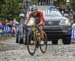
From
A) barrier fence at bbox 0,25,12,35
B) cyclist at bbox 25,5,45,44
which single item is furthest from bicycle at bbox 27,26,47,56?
barrier fence at bbox 0,25,12,35

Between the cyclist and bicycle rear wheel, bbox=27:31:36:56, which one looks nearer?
bicycle rear wheel, bbox=27:31:36:56

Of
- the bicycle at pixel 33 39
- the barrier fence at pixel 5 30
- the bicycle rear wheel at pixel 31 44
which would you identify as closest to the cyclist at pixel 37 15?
the bicycle at pixel 33 39

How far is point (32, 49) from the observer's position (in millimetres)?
13953

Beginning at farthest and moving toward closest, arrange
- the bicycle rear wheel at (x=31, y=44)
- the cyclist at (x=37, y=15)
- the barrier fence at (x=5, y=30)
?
the barrier fence at (x=5, y=30) → the cyclist at (x=37, y=15) → the bicycle rear wheel at (x=31, y=44)

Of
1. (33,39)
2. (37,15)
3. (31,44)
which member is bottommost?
(31,44)

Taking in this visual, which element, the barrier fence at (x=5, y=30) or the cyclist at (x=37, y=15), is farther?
the barrier fence at (x=5, y=30)

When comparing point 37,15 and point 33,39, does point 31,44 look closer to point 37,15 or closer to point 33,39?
point 33,39

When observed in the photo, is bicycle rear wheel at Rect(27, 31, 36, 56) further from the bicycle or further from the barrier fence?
the barrier fence

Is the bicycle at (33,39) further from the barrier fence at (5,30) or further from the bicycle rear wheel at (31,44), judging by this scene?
the barrier fence at (5,30)

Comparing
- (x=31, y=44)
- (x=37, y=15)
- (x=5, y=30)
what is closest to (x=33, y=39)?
(x=31, y=44)

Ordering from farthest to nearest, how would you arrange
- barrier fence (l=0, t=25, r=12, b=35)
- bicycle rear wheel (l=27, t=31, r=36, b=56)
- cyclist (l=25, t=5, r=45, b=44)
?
barrier fence (l=0, t=25, r=12, b=35)
cyclist (l=25, t=5, r=45, b=44)
bicycle rear wheel (l=27, t=31, r=36, b=56)

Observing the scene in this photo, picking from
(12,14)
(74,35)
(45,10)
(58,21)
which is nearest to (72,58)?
(58,21)

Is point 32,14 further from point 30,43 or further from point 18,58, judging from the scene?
point 18,58

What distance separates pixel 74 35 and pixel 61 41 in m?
1.69
